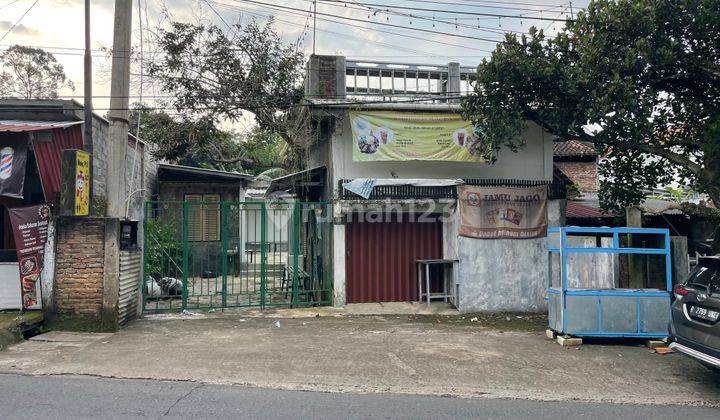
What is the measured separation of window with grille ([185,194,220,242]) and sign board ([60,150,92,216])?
23.3ft

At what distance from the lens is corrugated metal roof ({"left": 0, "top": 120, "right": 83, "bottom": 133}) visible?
793 cm

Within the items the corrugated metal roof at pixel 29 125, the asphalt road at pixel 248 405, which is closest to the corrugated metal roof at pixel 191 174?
the corrugated metal roof at pixel 29 125

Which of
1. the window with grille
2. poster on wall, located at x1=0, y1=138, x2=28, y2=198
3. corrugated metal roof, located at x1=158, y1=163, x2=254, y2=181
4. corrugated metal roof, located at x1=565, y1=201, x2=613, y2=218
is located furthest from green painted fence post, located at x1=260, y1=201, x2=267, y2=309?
corrugated metal roof, located at x1=565, y1=201, x2=613, y2=218

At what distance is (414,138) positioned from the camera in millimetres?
10805

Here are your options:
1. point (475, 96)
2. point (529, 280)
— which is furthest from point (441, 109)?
point (529, 280)

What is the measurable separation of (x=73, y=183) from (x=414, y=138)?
20.9 ft

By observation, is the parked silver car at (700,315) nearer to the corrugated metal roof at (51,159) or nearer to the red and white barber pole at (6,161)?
the corrugated metal roof at (51,159)

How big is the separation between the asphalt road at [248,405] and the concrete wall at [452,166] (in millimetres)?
6201

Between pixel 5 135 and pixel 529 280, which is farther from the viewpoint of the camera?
pixel 529 280

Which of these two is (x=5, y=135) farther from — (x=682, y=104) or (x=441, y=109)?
(x=682, y=104)

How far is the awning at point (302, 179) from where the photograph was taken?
12094mm

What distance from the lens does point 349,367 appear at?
6.55 m

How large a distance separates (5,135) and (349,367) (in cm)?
670

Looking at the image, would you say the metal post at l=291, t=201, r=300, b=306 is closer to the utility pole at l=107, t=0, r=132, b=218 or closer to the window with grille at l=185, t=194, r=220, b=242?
the utility pole at l=107, t=0, r=132, b=218
